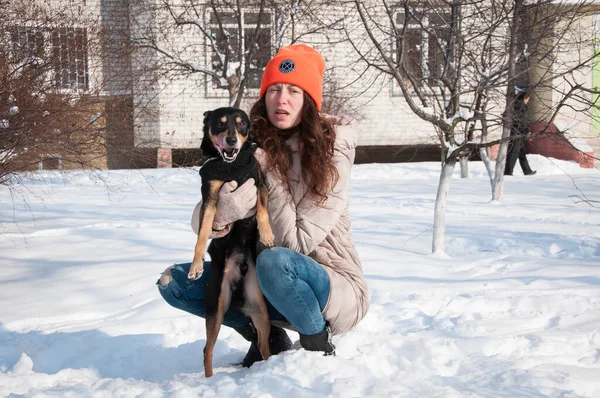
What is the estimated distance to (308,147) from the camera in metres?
3.11

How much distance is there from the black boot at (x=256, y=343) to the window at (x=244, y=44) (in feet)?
21.3

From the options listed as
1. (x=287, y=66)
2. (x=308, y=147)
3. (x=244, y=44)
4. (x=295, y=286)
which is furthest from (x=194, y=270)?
(x=244, y=44)

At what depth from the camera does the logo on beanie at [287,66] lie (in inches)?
123

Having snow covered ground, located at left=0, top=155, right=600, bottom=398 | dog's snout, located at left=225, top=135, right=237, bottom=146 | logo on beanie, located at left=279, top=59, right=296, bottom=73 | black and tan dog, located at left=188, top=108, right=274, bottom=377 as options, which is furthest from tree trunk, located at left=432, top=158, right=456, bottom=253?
dog's snout, located at left=225, top=135, right=237, bottom=146

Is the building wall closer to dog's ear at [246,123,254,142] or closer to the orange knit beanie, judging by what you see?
the orange knit beanie

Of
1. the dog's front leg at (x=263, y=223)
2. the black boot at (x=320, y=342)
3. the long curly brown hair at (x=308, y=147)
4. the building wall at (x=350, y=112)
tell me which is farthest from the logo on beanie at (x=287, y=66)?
the building wall at (x=350, y=112)

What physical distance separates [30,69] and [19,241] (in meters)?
2.28

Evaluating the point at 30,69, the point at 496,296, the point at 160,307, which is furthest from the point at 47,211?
the point at 496,296

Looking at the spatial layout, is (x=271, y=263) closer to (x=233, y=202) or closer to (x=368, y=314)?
(x=233, y=202)

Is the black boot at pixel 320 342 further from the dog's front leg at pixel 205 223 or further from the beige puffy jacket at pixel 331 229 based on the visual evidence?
the dog's front leg at pixel 205 223

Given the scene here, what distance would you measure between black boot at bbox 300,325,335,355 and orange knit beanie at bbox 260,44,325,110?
3.52 ft

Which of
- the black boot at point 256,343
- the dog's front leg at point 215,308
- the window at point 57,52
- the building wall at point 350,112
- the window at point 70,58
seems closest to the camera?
the dog's front leg at point 215,308

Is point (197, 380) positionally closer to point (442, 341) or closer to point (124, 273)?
point (442, 341)

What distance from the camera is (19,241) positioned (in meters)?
6.91
